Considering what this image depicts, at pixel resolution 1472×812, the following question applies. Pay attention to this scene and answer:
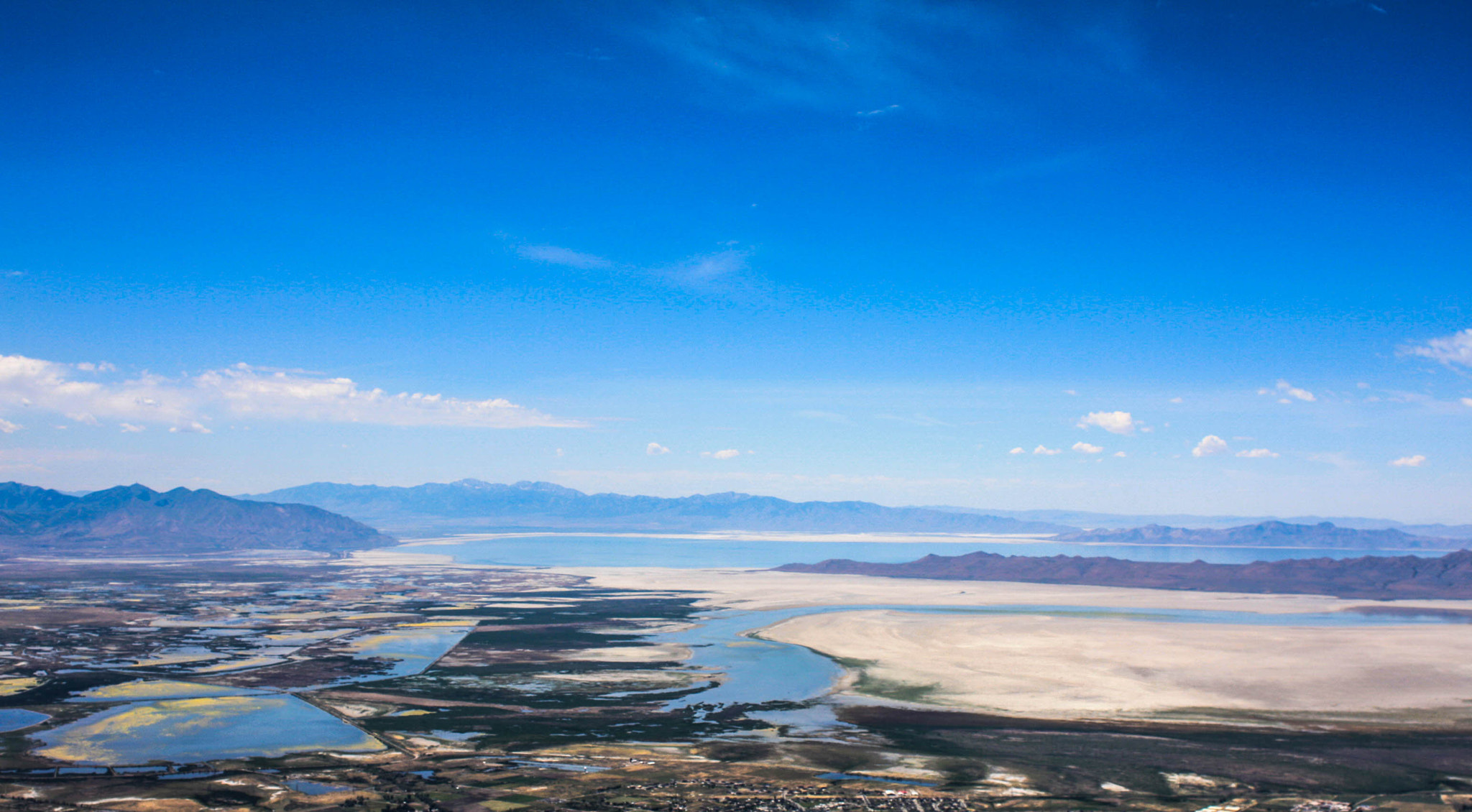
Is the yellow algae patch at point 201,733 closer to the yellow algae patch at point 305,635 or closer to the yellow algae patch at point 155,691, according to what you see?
the yellow algae patch at point 155,691

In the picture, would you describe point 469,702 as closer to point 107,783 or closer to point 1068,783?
point 107,783

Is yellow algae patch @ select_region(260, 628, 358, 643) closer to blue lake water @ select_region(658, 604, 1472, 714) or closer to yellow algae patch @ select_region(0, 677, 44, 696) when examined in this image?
yellow algae patch @ select_region(0, 677, 44, 696)

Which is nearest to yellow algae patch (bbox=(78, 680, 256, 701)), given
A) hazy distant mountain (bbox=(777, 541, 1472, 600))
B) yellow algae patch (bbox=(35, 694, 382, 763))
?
yellow algae patch (bbox=(35, 694, 382, 763))

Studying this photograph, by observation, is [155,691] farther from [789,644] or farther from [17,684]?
[789,644]

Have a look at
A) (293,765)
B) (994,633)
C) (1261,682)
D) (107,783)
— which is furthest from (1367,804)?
(994,633)

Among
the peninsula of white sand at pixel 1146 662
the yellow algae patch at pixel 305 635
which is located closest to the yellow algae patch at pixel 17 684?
the yellow algae patch at pixel 305 635

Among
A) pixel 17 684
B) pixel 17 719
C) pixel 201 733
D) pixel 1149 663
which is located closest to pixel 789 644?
pixel 1149 663

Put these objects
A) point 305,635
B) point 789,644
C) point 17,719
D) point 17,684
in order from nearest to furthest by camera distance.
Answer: point 17,719 < point 17,684 < point 789,644 < point 305,635
